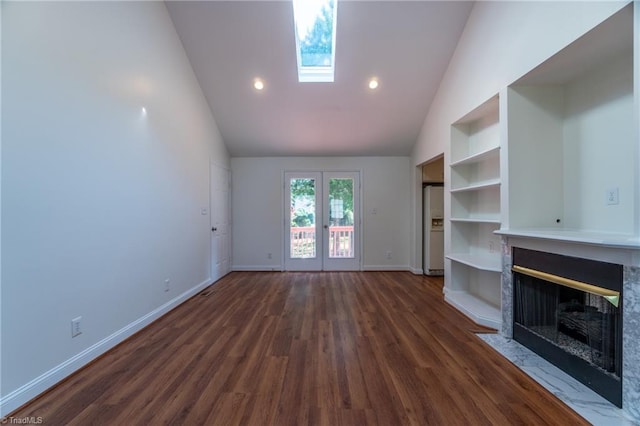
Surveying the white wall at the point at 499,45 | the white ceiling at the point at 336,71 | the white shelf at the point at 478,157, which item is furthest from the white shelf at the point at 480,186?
the white ceiling at the point at 336,71

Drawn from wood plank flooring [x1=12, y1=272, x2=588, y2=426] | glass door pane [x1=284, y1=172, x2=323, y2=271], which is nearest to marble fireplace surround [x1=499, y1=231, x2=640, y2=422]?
wood plank flooring [x1=12, y1=272, x2=588, y2=426]

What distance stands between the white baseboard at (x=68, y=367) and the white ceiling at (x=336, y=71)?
3.14m

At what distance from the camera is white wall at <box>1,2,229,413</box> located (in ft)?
5.18

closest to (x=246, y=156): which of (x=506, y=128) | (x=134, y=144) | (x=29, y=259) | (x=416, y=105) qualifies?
(x=134, y=144)

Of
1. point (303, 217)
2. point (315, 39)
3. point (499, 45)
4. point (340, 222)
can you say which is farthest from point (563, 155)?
point (303, 217)

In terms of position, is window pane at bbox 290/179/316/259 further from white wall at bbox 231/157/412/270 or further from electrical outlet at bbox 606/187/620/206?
electrical outlet at bbox 606/187/620/206

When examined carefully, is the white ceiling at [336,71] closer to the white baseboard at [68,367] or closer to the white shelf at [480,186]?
the white shelf at [480,186]

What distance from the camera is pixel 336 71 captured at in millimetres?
3719

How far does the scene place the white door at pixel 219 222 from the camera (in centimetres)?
445

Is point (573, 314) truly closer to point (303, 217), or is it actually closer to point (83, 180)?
point (83, 180)

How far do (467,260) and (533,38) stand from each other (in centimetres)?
219

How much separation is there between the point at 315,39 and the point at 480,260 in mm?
3639

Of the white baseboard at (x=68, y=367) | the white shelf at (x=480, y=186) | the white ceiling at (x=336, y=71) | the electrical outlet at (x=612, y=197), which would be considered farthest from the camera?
the white ceiling at (x=336, y=71)

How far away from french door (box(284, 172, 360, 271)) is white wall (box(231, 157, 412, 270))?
151mm
